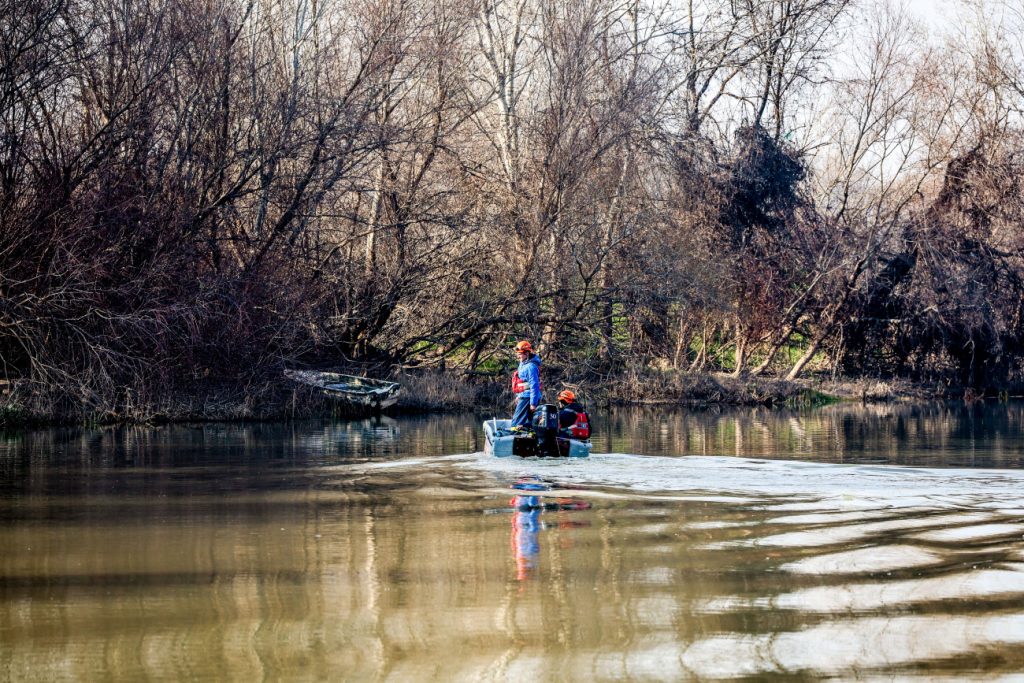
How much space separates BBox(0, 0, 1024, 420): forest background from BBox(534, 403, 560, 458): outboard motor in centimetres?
1151

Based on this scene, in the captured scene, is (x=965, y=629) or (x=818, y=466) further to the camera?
(x=818, y=466)

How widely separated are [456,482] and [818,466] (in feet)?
15.6

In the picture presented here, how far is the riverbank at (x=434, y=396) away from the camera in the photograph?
27.5 meters

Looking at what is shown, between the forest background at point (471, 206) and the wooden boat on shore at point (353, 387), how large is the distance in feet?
2.41

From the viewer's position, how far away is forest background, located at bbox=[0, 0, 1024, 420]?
93.1ft

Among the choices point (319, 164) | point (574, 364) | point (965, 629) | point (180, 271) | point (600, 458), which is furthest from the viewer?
point (574, 364)

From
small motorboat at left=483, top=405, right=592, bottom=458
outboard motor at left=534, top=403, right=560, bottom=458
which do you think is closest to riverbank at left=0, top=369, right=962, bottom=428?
small motorboat at left=483, top=405, right=592, bottom=458

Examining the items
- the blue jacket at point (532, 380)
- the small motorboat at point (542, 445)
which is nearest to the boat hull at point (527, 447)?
the small motorboat at point (542, 445)

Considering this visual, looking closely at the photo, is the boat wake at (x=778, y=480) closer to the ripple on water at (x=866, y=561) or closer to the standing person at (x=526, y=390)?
the standing person at (x=526, y=390)

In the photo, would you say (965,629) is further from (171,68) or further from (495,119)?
(495,119)

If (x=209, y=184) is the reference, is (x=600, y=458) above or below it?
below

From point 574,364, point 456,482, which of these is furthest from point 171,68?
point 456,482

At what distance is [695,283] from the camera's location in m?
36.6

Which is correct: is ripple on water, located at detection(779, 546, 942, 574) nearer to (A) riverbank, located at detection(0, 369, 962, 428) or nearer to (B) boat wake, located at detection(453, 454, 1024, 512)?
(B) boat wake, located at detection(453, 454, 1024, 512)
